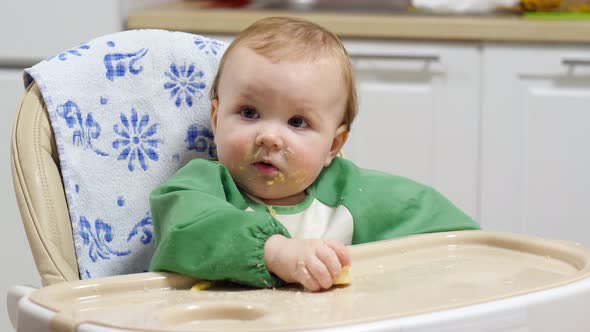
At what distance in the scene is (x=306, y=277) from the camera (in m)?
0.99

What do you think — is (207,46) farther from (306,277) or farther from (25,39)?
(25,39)

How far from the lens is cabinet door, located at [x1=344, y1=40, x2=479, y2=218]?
7.54 ft

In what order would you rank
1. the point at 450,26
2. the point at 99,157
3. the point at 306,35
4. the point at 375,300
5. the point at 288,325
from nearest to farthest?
the point at 288,325 < the point at 375,300 < the point at 306,35 < the point at 99,157 < the point at 450,26

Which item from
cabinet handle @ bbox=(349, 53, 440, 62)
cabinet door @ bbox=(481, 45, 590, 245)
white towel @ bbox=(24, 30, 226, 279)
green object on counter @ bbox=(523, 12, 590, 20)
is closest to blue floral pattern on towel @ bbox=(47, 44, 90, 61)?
white towel @ bbox=(24, 30, 226, 279)

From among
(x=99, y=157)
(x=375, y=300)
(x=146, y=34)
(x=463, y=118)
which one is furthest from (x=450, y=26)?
(x=375, y=300)

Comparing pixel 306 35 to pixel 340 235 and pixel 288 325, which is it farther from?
pixel 288 325

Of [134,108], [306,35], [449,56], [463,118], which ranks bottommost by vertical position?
[463,118]

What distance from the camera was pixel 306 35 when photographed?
122 centimetres

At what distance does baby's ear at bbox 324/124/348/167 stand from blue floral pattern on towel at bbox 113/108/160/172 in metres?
0.24

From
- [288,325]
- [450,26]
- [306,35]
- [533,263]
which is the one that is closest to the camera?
[288,325]

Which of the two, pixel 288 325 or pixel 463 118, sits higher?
pixel 288 325

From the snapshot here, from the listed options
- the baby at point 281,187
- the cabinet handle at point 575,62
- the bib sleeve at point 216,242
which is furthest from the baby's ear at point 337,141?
the cabinet handle at point 575,62

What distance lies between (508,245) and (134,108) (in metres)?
0.54

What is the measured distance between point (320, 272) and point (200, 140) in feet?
1.53
